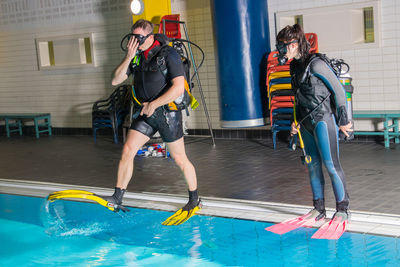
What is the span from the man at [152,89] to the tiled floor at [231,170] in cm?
118

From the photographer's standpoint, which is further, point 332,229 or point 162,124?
point 162,124

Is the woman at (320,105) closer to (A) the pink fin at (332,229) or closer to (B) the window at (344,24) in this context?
(A) the pink fin at (332,229)

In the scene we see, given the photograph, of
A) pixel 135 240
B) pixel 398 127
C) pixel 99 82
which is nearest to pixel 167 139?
pixel 135 240

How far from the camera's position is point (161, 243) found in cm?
414

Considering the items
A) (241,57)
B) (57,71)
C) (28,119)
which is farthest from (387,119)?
(28,119)

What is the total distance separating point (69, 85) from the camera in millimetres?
11219

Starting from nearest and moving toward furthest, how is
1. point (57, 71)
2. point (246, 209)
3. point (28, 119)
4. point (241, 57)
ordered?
point (246, 209) → point (241, 57) → point (57, 71) → point (28, 119)

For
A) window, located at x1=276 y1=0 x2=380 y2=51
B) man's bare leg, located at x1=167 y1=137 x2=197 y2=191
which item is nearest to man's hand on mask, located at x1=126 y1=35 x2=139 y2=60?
man's bare leg, located at x1=167 y1=137 x2=197 y2=191

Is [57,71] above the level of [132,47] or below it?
below

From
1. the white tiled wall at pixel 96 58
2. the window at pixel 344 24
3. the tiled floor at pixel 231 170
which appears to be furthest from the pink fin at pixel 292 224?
the window at pixel 344 24

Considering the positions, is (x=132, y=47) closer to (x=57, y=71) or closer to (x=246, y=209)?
(x=246, y=209)

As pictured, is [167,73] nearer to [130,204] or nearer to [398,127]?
[130,204]

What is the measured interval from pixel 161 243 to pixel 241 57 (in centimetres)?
406

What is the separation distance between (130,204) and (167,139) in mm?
919
